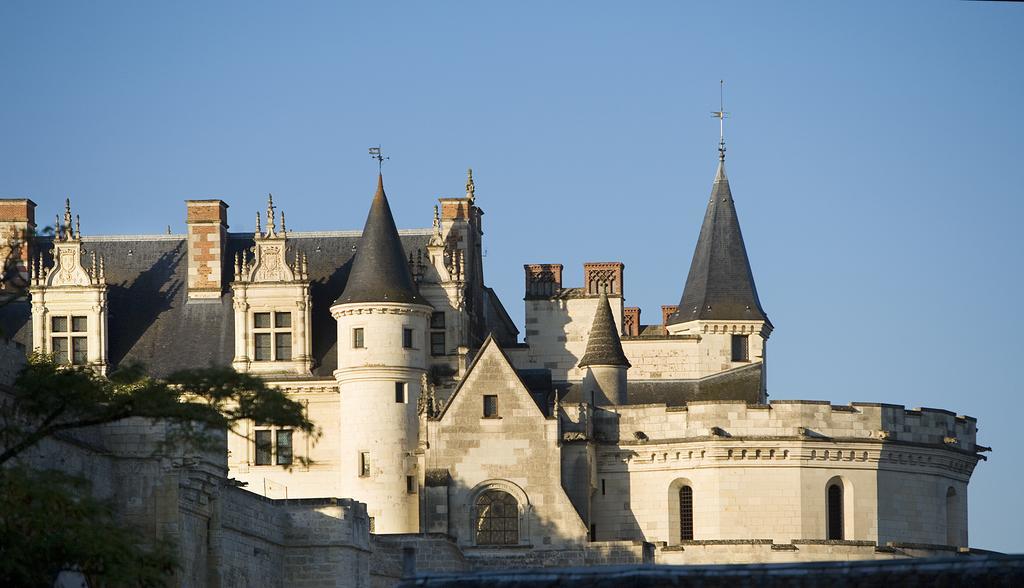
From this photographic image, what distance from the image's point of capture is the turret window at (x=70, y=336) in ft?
202

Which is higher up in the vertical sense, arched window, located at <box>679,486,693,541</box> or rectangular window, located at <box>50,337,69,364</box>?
rectangular window, located at <box>50,337,69,364</box>

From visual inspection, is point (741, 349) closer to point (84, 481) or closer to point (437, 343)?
point (437, 343)

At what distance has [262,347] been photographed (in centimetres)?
6138

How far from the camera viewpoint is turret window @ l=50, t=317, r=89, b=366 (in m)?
61.6

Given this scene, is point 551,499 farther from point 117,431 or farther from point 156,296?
point 117,431

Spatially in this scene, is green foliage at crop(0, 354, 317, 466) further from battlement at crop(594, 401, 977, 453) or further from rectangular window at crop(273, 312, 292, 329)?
rectangular window at crop(273, 312, 292, 329)

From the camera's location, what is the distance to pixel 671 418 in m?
58.2

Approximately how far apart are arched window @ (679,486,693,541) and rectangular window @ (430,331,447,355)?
6849 mm

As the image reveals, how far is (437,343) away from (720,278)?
31.0 feet

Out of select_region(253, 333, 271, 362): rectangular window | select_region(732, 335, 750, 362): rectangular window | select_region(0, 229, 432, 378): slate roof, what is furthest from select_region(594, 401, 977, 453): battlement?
select_region(732, 335, 750, 362): rectangular window

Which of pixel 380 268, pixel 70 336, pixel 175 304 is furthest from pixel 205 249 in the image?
pixel 380 268

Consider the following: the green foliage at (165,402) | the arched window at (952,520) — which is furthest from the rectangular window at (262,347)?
the green foliage at (165,402)

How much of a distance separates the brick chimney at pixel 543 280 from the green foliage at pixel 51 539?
4039cm

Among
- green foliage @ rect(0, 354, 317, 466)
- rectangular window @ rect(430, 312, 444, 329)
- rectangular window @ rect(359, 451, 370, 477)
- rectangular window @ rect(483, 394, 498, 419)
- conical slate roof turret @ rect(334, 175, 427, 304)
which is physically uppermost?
conical slate roof turret @ rect(334, 175, 427, 304)
